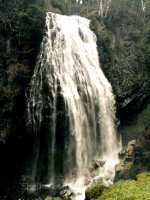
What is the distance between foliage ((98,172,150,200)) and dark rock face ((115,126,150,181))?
5.96 meters

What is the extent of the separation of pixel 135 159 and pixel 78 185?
15.6ft

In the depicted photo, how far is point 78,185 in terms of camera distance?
2598 centimetres

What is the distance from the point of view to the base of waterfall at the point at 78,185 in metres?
24.5

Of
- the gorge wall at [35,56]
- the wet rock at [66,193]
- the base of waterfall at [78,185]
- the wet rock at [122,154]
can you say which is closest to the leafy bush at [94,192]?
the base of waterfall at [78,185]

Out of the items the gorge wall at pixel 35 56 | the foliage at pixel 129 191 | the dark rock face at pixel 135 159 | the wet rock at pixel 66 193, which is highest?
the gorge wall at pixel 35 56

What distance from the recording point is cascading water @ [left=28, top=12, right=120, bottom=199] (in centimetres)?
2770

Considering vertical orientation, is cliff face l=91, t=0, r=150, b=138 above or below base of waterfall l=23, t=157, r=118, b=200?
above

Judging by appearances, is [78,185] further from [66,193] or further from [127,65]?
[127,65]

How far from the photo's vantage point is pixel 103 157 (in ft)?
94.9

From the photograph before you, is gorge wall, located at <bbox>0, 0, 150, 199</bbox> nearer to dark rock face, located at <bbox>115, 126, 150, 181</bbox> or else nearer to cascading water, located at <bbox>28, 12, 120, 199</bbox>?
cascading water, located at <bbox>28, 12, 120, 199</bbox>

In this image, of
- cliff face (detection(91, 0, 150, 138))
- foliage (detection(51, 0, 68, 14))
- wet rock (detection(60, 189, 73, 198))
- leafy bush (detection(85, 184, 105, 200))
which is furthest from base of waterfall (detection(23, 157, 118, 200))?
foliage (detection(51, 0, 68, 14))

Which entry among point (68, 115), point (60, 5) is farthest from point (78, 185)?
point (60, 5)

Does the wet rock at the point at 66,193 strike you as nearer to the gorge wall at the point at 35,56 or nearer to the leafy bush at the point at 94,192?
the gorge wall at the point at 35,56

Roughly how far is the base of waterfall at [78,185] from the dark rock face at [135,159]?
0.97 meters
